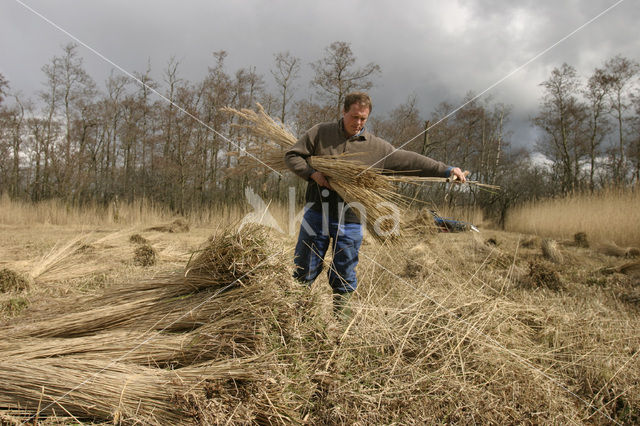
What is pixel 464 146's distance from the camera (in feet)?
63.1

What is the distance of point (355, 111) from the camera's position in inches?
92.8

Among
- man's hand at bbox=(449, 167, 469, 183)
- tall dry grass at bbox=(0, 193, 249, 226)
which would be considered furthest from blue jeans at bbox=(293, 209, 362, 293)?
tall dry grass at bbox=(0, 193, 249, 226)

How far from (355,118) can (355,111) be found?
0.05 metres

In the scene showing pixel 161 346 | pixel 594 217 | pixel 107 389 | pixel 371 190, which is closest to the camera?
pixel 107 389

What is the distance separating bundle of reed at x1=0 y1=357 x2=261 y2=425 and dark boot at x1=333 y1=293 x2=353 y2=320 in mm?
791

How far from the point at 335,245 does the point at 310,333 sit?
0.78m

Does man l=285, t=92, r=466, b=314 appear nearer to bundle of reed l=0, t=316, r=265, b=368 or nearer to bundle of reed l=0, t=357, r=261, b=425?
bundle of reed l=0, t=316, r=265, b=368

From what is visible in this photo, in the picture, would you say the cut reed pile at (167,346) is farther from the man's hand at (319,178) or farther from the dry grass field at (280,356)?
the man's hand at (319,178)

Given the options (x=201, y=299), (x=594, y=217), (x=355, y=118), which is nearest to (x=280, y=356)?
(x=201, y=299)

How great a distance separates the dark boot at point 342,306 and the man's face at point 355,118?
1.13 metres

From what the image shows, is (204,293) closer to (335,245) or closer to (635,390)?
(335,245)

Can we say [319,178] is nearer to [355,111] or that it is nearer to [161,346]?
[355,111]

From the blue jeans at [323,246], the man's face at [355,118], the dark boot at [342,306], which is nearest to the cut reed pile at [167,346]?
the dark boot at [342,306]

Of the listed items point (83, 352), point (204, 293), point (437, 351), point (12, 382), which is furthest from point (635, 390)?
point (12, 382)
